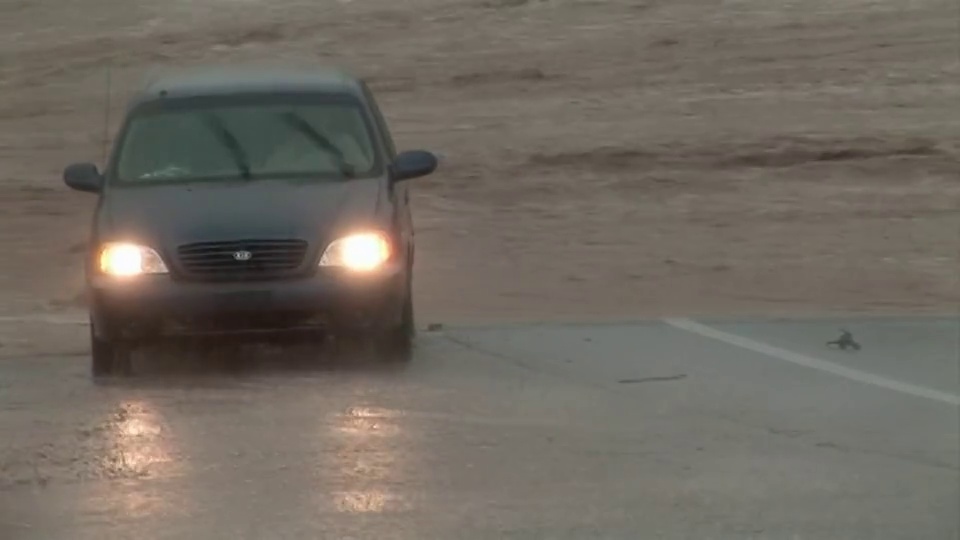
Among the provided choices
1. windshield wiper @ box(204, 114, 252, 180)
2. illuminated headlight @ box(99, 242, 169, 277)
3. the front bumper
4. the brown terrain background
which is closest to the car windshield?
windshield wiper @ box(204, 114, 252, 180)

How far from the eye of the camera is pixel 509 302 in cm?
1469

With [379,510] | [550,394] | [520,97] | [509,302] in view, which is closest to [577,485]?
[379,510]

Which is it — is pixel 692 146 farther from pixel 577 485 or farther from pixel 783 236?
pixel 577 485

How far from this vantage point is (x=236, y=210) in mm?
11055

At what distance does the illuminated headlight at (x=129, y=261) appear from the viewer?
10805 millimetres

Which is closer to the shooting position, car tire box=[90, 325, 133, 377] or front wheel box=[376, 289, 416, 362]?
car tire box=[90, 325, 133, 377]

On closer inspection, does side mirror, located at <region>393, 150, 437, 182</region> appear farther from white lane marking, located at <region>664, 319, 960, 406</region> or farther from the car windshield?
white lane marking, located at <region>664, 319, 960, 406</region>

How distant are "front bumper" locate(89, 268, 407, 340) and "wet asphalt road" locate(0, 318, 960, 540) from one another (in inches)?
11.1

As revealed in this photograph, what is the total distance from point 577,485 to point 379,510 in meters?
0.90

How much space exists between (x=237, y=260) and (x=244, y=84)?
1.97m

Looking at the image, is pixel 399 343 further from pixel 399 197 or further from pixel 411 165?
pixel 411 165

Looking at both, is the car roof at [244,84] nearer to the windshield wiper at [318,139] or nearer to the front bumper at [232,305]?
the windshield wiper at [318,139]

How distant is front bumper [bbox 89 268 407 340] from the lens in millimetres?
10734

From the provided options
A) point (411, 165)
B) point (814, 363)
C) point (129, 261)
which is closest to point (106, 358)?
point (129, 261)
